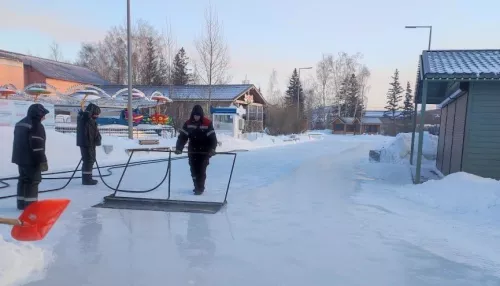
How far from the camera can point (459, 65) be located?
8445 mm

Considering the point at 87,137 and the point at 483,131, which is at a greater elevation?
the point at 483,131

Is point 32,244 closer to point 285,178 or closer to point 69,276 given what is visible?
point 69,276

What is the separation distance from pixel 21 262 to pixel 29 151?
233 cm

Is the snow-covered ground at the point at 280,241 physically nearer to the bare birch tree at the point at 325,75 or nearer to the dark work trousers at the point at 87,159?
the dark work trousers at the point at 87,159

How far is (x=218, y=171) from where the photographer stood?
10.4m

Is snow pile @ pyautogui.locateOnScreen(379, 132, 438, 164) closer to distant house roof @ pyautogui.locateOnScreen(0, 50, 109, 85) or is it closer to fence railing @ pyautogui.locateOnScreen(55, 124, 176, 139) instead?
fence railing @ pyautogui.locateOnScreen(55, 124, 176, 139)

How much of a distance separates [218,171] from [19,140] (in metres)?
5.83

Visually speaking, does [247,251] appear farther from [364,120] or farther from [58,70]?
[364,120]

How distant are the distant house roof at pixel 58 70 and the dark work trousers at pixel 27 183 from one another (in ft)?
114

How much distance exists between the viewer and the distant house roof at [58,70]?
117ft

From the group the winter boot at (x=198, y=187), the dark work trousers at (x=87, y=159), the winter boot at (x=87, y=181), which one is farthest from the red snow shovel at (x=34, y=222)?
the winter boot at (x=87, y=181)

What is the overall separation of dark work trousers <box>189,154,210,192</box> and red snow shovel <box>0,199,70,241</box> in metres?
3.66

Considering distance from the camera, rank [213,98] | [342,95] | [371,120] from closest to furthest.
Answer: [213,98] < [342,95] < [371,120]

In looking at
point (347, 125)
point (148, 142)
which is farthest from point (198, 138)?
point (347, 125)
